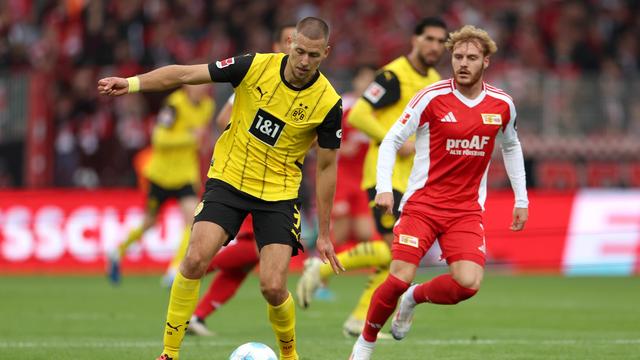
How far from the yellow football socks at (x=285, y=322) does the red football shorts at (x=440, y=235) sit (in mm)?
818

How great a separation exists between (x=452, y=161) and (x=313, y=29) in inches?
58.2

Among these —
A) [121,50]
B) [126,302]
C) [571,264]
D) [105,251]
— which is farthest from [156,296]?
[121,50]

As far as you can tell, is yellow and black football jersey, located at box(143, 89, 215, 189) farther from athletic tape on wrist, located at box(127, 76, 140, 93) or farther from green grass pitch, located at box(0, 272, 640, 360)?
athletic tape on wrist, located at box(127, 76, 140, 93)

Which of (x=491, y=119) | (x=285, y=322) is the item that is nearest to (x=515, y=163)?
(x=491, y=119)

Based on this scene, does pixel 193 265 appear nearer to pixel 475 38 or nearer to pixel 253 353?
pixel 253 353

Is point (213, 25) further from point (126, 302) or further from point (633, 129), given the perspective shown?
point (126, 302)

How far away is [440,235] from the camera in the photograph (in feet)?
27.5

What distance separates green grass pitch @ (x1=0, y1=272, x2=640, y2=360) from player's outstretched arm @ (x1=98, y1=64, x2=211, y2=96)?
7.74ft

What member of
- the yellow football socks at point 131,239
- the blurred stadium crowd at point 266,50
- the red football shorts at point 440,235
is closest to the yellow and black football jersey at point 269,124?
the red football shorts at point 440,235

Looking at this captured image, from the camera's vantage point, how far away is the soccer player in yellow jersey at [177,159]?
16.3 m

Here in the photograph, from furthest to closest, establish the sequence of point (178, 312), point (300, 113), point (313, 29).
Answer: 1. point (300, 113)
2. point (178, 312)
3. point (313, 29)

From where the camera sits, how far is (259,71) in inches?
306

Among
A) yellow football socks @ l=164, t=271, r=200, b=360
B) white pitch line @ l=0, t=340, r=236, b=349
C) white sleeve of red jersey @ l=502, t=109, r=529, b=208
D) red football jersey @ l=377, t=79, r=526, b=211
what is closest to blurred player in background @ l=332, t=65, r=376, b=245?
white pitch line @ l=0, t=340, r=236, b=349

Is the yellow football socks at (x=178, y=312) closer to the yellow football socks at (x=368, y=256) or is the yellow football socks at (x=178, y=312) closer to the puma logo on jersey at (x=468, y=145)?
the puma logo on jersey at (x=468, y=145)
